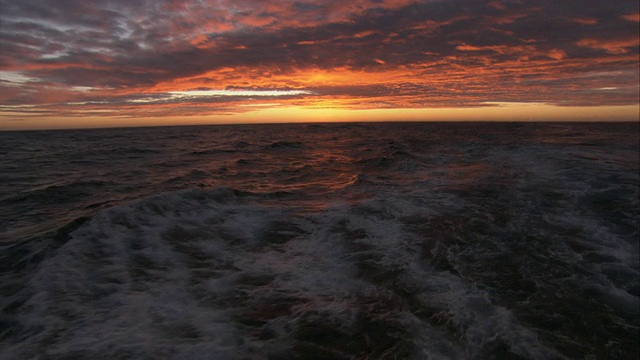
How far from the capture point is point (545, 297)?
457 centimetres

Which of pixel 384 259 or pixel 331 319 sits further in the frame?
pixel 384 259

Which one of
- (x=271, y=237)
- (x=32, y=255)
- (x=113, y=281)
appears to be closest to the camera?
(x=113, y=281)

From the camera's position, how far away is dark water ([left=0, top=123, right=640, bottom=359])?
12.2 ft

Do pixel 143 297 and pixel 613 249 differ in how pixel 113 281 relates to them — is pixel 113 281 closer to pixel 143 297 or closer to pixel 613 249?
pixel 143 297

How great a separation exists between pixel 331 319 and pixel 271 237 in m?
3.14

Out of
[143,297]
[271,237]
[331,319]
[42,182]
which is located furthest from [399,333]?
[42,182]

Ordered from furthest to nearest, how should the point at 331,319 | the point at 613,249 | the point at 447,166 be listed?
1. the point at 447,166
2. the point at 613,249
3. the point at 331,319

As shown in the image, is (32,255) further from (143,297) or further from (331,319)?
(331,319)

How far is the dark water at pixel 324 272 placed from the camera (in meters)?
3.73

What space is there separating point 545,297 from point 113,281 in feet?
19.2

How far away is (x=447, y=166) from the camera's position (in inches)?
597

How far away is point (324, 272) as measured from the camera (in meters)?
5.47

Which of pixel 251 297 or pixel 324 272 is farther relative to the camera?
pixel 324 272

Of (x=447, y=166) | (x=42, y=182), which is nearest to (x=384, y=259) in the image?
(x=447, y=166)
